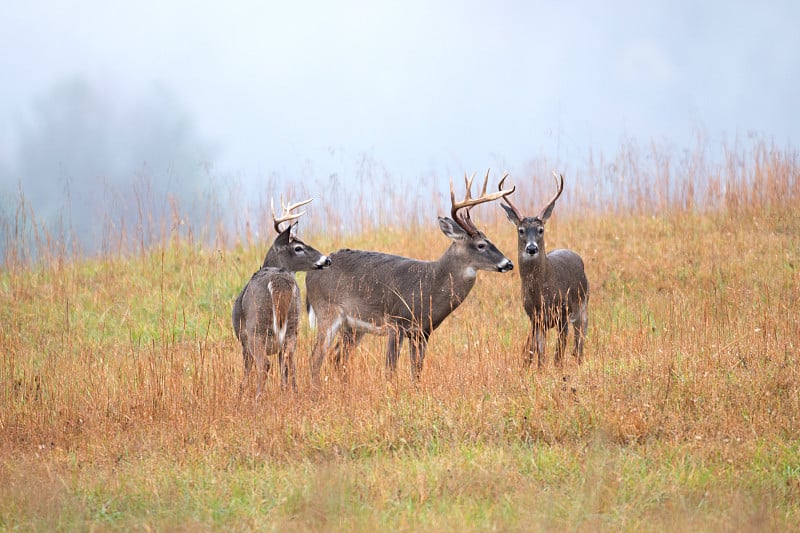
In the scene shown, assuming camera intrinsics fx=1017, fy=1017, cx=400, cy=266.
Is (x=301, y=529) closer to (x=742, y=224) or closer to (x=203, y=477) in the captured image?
(x=203, y=477)

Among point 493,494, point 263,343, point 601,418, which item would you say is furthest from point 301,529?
point 263,343

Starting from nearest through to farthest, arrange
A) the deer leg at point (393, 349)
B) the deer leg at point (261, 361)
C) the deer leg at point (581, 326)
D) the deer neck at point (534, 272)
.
Result: the deer leg at point (261, 361) < the deer leg at point (393, 349) < the deer neck at point (534, 272) < the deer leg at point (581, 326)

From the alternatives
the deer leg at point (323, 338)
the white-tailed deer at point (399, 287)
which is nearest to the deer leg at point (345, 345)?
the white-tailed deer at point (399, 287)

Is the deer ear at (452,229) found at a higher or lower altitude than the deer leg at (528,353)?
higher

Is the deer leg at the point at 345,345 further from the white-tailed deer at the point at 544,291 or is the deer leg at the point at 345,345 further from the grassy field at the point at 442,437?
the white-tailed deer at the point at 544,291

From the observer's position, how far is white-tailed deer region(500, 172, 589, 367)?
8961mm

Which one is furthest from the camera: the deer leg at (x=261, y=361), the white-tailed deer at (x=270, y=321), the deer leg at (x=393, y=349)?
the deer leg at (x=393, y=349)

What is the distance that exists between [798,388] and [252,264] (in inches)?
346

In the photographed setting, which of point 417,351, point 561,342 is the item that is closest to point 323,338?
point 417,351

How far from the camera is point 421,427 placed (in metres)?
6.67

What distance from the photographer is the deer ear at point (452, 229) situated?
9.41m

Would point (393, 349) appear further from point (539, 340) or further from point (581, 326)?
point (581, 326)

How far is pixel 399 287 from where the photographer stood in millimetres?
9281

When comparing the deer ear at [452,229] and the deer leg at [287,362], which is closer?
the deer leg at [287,362]
